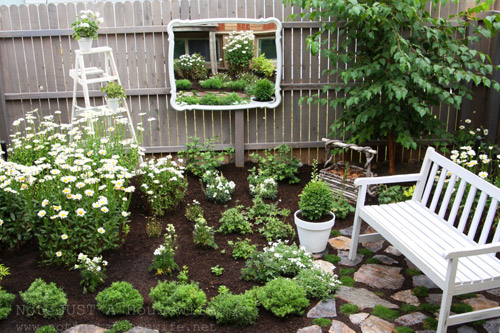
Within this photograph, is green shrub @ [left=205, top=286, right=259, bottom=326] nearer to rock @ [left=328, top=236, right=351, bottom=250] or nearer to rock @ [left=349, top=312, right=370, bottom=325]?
rock @ [left=349, top=312, right=370, bottom=325]

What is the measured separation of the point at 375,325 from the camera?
3.71 m

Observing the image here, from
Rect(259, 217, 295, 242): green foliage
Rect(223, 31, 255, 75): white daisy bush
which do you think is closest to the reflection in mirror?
Rect(223, 31, 255, 75): white daisy bush

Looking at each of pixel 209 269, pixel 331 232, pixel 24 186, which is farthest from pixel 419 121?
pixel 24 186

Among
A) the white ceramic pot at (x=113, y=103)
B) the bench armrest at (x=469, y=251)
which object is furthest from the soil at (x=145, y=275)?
the white ceramic pot at (x=113, y=103)

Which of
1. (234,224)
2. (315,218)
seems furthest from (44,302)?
(315,218)

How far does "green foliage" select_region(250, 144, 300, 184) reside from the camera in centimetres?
619

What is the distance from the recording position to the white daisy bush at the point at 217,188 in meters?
5.65

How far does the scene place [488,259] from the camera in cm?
373

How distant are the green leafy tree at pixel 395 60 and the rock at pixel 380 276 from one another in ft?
5.53

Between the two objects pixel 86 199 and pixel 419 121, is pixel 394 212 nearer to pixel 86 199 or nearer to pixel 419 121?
pixel 419 121

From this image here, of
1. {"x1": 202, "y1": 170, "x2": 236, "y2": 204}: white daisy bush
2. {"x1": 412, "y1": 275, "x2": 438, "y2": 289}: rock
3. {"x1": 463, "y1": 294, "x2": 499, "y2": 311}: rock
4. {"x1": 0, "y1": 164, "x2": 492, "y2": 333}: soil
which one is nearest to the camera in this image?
{"x1": 0, "y1": 164, "x2": 492, "y2": 333}: soil

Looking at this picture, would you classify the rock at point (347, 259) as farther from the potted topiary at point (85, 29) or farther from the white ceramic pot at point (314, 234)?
the potted topiary at point (85, 29)

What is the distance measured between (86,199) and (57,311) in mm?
891

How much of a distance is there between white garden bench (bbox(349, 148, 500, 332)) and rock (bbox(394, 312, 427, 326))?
278 millimetres
